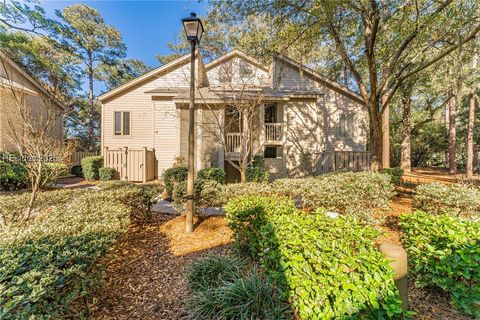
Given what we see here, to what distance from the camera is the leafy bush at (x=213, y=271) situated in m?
2.89

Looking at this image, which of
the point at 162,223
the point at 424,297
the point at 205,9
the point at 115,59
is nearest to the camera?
the point at 424,297

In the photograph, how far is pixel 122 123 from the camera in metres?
13.4

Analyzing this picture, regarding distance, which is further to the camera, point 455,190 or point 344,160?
point 344,160

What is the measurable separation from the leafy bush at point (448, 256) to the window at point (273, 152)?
9846mm

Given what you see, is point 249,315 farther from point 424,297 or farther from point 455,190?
point 455,190

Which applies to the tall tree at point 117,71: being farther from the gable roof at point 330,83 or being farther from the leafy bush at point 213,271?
the leafy bush at point 213,271

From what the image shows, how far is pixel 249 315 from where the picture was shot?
228 centimetres

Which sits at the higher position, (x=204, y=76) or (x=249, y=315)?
(x=204, y=76)

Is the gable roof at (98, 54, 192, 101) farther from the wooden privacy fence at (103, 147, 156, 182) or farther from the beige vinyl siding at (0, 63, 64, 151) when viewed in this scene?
the wooden privacy fence at (103, 147, 156, 182)

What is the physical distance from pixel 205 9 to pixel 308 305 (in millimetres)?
8846

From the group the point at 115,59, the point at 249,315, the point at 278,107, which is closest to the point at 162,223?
the point at 249,315

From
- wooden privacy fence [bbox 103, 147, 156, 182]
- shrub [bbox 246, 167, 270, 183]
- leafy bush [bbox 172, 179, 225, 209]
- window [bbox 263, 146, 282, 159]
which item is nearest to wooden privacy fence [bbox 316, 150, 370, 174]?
window [bbox 263, 146, 282, 159]

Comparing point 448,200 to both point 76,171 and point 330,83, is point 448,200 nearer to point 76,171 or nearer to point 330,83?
point 330,83

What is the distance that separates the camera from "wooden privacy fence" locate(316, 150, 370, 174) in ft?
40.0
